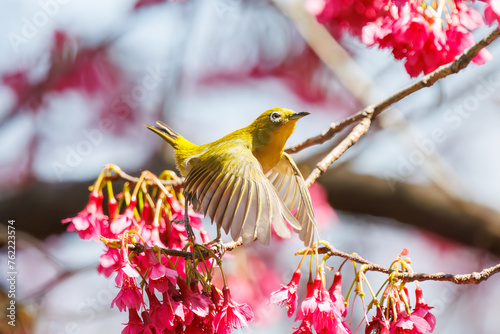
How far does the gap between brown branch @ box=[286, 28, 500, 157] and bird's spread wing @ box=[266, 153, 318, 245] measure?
0.36ft

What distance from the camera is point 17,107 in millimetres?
4676

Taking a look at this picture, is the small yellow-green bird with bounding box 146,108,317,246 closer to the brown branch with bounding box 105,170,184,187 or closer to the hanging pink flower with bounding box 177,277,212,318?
the brown branch with bounding box 105,170,184,187

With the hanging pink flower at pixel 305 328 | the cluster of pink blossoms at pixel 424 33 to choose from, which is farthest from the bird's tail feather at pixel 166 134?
the hanging pink flower at pixel 305 328

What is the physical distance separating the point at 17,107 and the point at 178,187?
2688 mm

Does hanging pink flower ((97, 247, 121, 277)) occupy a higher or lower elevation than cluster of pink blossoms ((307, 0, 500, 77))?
lower

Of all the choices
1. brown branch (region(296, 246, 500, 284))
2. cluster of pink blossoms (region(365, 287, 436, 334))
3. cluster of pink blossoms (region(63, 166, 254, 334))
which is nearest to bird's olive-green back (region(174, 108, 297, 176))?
cluster of pink blossoms (region(63, 166, 254, 334))

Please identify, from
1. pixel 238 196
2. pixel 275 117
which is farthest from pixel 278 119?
pixel 238 196

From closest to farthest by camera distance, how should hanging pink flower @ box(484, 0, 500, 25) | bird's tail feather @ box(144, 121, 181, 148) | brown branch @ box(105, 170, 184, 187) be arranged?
1. hanging pink flower @ box(484, 0, 500, 25)
2. brown branch @ box(105, 170, 184, 187)
3. bird's tail feather @ box(144, 121, 181, 148)

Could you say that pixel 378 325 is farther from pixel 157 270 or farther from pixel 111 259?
pixel 111 259

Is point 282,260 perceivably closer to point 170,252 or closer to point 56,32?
point 56,32

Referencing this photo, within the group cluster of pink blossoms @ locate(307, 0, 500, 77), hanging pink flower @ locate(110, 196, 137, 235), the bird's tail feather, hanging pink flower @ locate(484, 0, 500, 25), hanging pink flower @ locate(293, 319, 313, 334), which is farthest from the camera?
the bird's tail feather

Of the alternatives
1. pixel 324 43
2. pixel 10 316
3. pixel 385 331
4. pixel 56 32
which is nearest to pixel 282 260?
pixel 324 43

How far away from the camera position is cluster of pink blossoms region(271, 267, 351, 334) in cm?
180

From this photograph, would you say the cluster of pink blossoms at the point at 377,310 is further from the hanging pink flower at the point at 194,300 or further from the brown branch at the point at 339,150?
the brown branch at the point at 339,150
